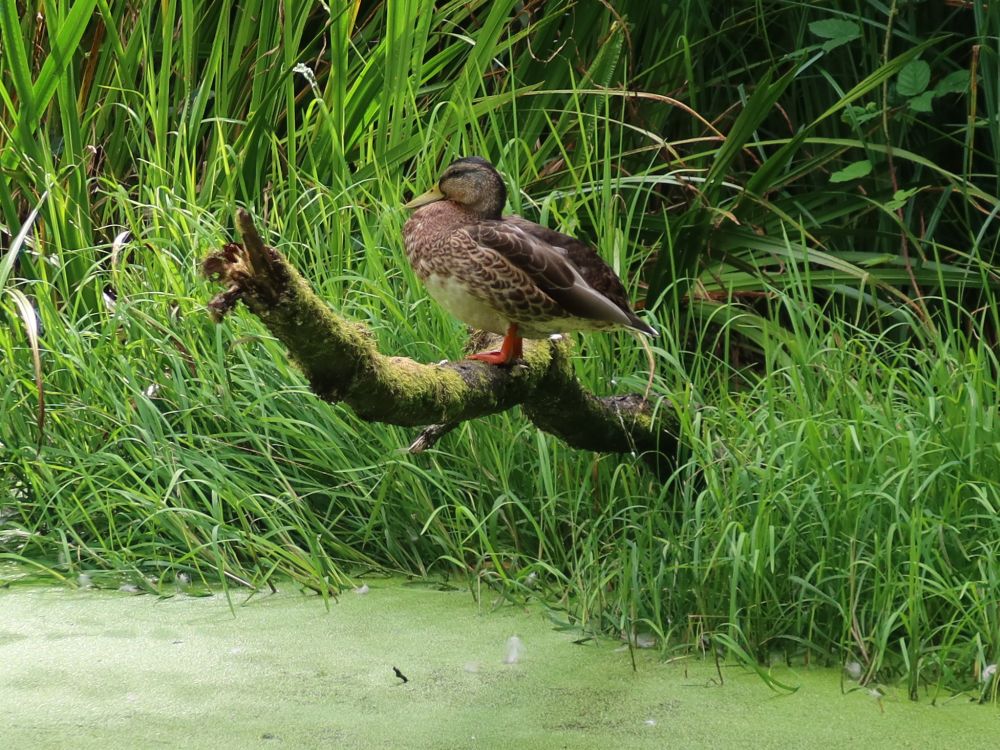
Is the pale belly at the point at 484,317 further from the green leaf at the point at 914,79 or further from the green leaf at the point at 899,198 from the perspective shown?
the green leaf at the point at 914,79

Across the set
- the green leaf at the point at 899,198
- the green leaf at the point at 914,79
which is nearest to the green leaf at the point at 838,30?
the green leaf at the point at 914,79

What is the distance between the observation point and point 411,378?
6.97ft

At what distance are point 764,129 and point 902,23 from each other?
0.63 m

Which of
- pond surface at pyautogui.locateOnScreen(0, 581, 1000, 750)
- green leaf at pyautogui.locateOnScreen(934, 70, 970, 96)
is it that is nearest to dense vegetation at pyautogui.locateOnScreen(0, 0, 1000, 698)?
green leaf at pyautogui.locateOnScreen(934, 70, 970, 96)

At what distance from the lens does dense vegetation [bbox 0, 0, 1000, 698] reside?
253 cm

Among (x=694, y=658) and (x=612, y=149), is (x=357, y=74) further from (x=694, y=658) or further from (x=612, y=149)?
(x=694, y=658)

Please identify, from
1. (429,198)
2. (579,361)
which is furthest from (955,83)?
(429,198)

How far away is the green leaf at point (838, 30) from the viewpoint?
361 centimetres

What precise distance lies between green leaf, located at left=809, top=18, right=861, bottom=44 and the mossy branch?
4.57ft

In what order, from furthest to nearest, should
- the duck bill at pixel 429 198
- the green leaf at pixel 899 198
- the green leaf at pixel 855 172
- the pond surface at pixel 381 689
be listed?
1. the green leaf at pixel 855 172
2. the green leaf at pixel 899 198
3. the duck bill at pixel 429 198
4. the pond surface at pixel 381 689

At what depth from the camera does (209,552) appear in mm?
2924

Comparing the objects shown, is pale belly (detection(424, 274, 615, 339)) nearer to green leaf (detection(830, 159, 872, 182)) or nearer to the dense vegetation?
the dense vegetation

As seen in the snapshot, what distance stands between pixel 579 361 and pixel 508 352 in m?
0.71

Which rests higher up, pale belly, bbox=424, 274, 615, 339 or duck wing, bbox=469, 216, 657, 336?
duck wing, bbox=469, 216, 657, 336
